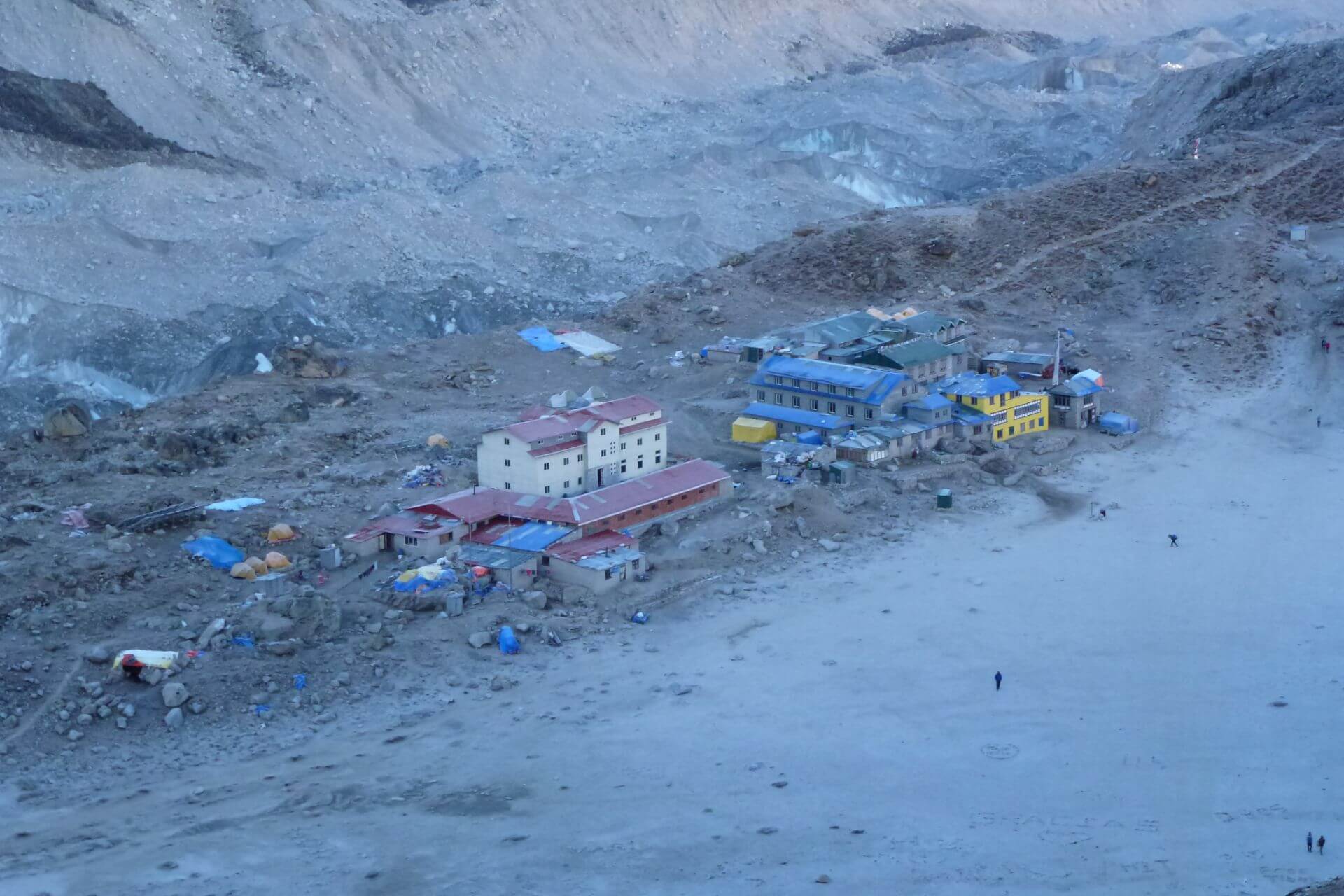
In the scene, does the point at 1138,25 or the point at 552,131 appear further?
the point at 1138,25

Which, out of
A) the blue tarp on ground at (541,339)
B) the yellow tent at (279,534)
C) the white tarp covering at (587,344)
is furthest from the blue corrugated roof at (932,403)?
the yellow tent at (279,534)

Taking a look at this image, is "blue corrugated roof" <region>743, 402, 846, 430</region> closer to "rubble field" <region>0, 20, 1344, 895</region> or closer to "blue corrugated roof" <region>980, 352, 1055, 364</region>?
"rubble field" <region>0, 20, 1344, 895</region>

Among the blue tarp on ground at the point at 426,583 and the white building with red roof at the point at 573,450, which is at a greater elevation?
the white building with red roof at the point at 573,450

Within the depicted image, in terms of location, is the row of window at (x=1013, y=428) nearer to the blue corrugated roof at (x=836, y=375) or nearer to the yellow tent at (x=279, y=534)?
the blue corrugated roof at (x=836, y=375)

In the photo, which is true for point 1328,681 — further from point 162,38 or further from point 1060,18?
point 1060,18

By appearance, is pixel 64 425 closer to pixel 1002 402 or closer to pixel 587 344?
pixel 587 344

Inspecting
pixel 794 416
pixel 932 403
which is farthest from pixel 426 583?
pixel 932 403

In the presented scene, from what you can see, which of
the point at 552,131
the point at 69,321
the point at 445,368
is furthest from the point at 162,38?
the point at 445,368
